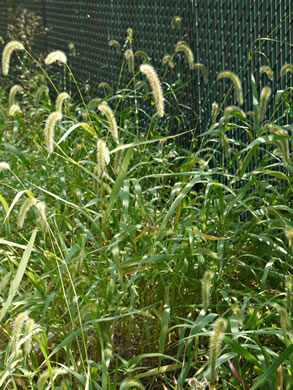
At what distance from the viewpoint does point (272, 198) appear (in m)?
2.63

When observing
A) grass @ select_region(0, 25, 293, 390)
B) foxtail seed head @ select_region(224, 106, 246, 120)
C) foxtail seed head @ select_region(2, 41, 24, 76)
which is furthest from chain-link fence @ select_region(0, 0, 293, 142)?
foxtail seed head @ select_region(2, 41, 24, 76)

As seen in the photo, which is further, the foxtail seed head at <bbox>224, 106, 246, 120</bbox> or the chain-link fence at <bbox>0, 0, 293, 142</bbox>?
the chain-link fence at <bbox>0, 0, 293, 142</bbox>

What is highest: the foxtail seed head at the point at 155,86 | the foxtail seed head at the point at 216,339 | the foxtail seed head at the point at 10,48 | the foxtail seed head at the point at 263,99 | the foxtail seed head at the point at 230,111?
Result: the foxtail seed head at the point at 10,48

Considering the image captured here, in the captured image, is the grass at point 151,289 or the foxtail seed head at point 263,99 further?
the foxtail seed head at point 263,99

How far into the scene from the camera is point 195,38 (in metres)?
4.24

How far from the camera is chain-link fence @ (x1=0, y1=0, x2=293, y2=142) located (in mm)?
3496

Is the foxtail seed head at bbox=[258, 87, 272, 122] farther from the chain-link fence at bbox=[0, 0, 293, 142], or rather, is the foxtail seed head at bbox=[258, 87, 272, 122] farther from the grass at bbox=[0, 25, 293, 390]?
the chain-link fence at bbox=[0, 0, 293, 142]

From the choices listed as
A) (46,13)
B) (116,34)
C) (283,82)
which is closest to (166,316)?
(283,82)

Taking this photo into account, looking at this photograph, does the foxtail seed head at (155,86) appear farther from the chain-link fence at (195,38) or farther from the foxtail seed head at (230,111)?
the chain-link fence at (195,38)

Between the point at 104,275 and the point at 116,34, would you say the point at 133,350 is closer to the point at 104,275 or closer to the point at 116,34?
the point at 104,275

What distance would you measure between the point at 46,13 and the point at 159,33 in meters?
3.41

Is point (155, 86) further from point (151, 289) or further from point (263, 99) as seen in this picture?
point (151, 289)

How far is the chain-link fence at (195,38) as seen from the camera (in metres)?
3.50

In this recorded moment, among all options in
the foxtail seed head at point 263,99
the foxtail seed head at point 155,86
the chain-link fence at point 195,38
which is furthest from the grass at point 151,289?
the chain-link fence at point 195,38
